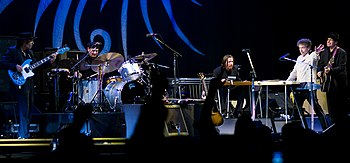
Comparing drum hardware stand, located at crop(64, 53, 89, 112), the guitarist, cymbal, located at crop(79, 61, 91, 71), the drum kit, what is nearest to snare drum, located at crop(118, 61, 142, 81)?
the drum kit

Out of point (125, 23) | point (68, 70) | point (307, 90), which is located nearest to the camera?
point (307, 90)

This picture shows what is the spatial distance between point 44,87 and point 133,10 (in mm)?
2992

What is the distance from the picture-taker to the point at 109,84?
36.1 ft

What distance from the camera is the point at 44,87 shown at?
11.2 m

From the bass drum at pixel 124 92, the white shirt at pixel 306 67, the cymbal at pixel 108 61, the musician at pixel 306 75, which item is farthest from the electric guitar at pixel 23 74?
the white shirt at pixel 306 67

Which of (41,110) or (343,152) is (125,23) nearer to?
(41,110)

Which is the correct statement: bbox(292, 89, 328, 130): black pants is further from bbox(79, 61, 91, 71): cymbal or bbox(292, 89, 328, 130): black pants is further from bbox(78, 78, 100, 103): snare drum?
bbox(79, 61, 91, 71): cymbal

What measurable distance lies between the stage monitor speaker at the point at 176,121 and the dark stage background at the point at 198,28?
144 inches

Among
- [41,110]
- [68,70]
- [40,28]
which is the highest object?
[40,28]

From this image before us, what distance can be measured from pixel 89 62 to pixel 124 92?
3.21ft

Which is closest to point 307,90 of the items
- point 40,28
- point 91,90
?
point 91,90

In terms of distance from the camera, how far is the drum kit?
1047 centimetres

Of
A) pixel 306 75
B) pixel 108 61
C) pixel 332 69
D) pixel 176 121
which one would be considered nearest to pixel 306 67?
pixel 306 75

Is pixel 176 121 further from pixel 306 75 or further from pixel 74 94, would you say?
pixel 306 75
